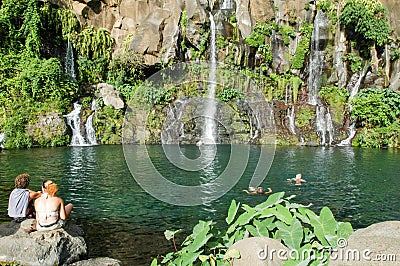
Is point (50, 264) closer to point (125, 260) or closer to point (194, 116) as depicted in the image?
point (125, 260)

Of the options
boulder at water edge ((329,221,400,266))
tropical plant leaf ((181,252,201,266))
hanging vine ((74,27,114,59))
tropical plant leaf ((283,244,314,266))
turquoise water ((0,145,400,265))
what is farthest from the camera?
hanging vine ((74,27,114,59))

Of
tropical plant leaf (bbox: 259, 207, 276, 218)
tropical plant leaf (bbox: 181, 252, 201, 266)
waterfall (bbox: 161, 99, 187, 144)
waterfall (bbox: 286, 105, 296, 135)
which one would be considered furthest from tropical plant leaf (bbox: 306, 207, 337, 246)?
waterfall (bbox: 286, 105, 296, 135)

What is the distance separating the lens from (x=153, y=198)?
1182cm

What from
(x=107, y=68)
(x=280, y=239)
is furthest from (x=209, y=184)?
(x=107, y=68)

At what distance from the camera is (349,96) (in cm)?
3272

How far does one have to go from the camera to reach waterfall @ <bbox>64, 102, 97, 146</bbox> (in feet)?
91.5

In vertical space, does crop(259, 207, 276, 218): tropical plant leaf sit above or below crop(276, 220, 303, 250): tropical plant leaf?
above

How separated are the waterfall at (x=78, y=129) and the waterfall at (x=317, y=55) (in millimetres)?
18602

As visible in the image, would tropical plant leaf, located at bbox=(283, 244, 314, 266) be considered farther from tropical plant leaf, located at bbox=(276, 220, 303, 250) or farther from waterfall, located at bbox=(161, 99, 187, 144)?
waterfall, located at bbox=(161, 99, 187, 144)

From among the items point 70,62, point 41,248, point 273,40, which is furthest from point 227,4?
point 41,248

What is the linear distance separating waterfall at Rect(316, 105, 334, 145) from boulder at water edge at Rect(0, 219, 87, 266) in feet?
86.8

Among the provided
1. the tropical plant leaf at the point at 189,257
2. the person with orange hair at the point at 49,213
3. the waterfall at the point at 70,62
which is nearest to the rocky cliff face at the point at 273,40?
the waterfall at the point at 70,62

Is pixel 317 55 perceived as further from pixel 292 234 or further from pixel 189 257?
pixel 189 257

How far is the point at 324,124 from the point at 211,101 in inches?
374
